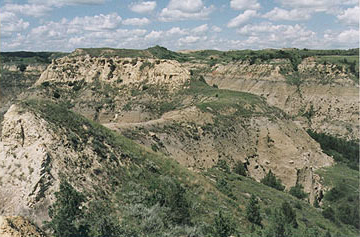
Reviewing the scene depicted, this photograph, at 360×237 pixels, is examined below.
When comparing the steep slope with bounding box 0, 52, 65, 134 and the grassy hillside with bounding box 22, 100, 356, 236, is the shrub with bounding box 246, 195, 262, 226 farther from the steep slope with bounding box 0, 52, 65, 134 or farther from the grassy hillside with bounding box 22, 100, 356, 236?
the steep slope with bounding box 0, 52, 65, 134

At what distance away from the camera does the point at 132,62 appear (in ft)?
260

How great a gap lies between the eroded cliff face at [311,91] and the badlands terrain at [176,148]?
30cm

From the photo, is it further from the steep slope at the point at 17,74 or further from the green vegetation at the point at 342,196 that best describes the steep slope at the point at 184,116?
the steep slope at the point at 17,74

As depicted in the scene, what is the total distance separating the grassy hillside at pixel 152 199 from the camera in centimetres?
1778

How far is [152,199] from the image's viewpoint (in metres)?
19.7

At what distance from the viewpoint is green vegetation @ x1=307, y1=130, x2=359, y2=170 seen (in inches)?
2216

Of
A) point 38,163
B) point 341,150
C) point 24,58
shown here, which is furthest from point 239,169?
point 24,58

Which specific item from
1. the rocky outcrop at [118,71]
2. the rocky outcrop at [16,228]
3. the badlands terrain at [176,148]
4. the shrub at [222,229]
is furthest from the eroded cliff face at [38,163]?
the rocky outcrop at [118,71]

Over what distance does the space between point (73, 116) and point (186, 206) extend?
36.6 ft

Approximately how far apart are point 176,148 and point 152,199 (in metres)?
22.6

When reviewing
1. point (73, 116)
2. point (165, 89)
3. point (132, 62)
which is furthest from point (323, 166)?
point (132, 62)

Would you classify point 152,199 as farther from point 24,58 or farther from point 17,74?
point 24,58

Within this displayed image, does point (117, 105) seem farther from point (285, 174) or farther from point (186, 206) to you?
point (186, 206)

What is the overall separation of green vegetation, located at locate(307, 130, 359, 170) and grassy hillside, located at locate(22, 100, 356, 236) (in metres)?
26.3
